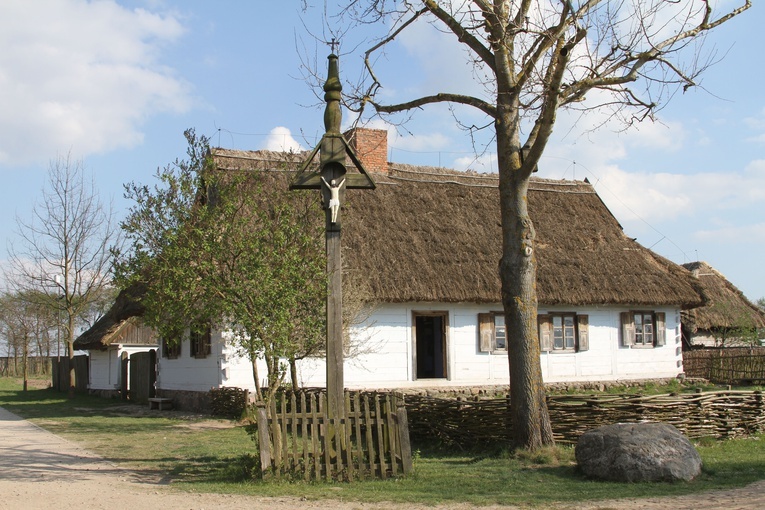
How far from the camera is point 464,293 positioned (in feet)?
61.8

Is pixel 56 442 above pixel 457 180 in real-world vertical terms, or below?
below

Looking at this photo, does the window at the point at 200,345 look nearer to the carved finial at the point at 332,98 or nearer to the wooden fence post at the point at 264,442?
the wooden fence post at the point at 264,442

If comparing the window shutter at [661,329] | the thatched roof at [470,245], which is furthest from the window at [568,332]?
the window shutter at [661,329]

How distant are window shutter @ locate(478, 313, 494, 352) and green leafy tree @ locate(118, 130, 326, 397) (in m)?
7.22

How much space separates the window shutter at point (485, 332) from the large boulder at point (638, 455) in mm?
11054

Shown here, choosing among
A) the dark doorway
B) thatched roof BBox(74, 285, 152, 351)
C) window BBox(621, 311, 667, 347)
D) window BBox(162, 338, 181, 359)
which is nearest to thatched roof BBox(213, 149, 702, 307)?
window BBox(621, 311, 667, 347)

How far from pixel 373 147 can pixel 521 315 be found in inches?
515

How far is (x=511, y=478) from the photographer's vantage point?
27.7 feet

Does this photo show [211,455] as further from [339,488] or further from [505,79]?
[505,79]

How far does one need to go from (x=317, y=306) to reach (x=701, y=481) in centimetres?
650

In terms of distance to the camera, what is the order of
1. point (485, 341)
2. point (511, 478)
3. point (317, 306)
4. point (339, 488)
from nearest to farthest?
point (339, 488), point (511, 478), point (317, 306), point (485, 341)

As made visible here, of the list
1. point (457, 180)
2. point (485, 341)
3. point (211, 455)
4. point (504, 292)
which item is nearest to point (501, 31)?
point (504, 292)

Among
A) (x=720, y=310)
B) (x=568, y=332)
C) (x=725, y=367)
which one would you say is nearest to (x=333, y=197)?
(x=568, y=332)

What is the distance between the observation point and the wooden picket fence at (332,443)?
8211 mm
